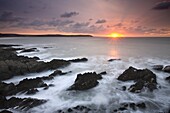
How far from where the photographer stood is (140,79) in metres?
15.6

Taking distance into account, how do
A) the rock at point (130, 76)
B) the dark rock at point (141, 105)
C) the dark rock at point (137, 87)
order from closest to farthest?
the dark rock at point (141, 105) < the dark rock at point (137, 87) < the rock at point (130, 76)

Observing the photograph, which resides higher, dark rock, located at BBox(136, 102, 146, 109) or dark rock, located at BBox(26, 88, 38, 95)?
dark rock, located at BBox(26, 88, 38, 95)

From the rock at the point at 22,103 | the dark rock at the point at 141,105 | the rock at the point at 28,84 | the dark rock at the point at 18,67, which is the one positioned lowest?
the dark rock at the point at 141,105

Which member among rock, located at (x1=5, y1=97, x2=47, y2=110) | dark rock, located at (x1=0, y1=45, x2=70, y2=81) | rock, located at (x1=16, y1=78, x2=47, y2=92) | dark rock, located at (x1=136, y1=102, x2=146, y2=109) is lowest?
dark rock, located at (x1=136, y1=102, x2=146, y2=109)

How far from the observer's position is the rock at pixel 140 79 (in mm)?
14061

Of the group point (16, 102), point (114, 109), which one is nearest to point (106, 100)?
point (114, 109)

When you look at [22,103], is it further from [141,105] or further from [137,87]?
[137,87]

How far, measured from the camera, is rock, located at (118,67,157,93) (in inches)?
554

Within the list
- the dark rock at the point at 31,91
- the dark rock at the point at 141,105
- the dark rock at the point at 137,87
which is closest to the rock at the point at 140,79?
the dark rock at the point at 137,87

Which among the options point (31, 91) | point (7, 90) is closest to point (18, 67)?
point (7, 90)

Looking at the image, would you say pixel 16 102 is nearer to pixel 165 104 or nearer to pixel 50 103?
pixel 50 103

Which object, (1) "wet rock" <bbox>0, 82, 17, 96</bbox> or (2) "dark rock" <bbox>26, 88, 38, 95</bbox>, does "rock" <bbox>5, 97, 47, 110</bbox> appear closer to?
(2) "dark rock" <bbox>26, 88, 38, 95</bbox>

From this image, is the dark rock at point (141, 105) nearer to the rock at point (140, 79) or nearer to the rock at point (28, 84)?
the rock at point (140, 79)

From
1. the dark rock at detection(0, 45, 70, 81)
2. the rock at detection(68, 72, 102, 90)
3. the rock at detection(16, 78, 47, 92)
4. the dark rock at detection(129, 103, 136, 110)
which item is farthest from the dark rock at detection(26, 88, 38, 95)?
the dark rock at detection(129, 103, 136, 110)
